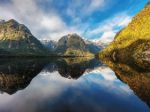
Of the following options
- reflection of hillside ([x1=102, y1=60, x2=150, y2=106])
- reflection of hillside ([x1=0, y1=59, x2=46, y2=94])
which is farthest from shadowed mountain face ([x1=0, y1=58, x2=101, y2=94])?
reflection of hillside ([x1=102, y1=60, x2=150, y2=106])

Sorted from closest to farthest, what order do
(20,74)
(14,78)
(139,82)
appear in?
(139,82) < (14,78) < (20,74)

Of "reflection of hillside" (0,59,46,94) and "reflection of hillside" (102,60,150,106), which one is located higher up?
"reflection of hillside" (0,59,46,94)

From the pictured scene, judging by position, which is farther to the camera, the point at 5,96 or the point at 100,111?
the point at 5,96

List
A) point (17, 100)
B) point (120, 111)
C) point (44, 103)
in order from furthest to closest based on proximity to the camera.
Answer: point (17, 100) → point (44, 103) → point (120, 111)

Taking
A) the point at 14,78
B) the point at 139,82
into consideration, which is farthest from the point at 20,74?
the point at 139,82

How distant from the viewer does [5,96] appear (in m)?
42.6

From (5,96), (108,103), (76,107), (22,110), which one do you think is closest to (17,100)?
(5,96)

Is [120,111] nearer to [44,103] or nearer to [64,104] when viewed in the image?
[64,104]

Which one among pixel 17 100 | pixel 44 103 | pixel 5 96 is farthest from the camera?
pixel 5 96

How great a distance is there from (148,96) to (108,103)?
7.05 metres

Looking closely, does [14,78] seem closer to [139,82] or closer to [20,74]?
[20,74]

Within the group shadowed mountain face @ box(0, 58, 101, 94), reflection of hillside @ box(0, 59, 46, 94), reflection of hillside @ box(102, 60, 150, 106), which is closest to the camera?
reflection of hillside @ box(102, 60, 150, 106)

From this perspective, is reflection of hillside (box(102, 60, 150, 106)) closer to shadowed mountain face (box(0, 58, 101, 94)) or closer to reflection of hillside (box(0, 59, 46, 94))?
shadowed mountain face (box(0, 58, 101, 94))

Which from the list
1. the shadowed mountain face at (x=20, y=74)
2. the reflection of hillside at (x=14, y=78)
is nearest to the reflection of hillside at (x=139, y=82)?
the shadowed mountain face at (x=20, y=74)
